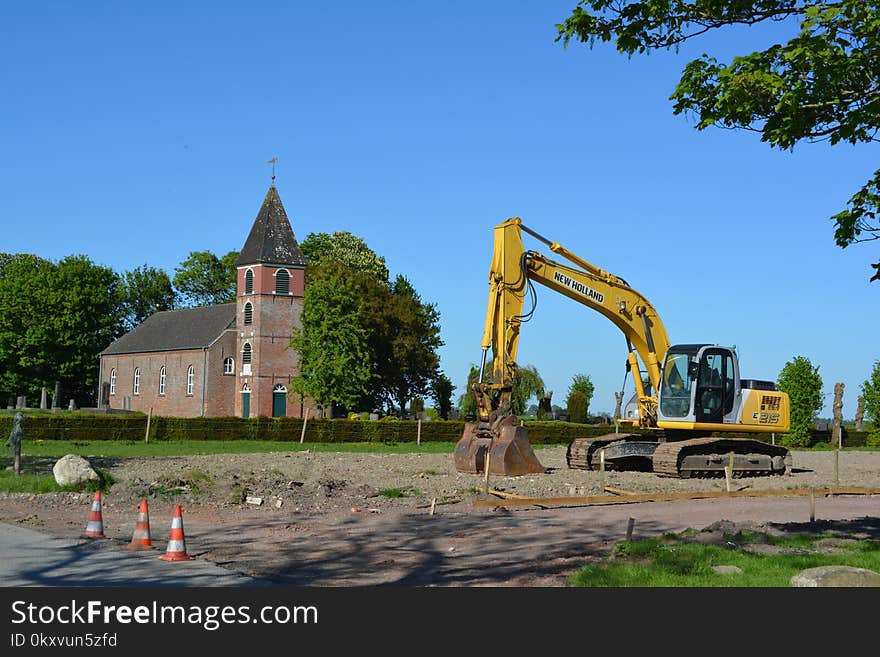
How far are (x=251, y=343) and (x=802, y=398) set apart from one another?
36143 millimetres

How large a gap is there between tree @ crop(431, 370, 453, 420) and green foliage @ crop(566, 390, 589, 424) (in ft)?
34.6

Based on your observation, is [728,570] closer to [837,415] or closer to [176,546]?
[176,546]

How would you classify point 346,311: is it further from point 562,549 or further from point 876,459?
point 562,549

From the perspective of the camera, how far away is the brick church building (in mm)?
68375

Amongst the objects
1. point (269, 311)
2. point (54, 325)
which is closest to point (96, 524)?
point (269, 311)

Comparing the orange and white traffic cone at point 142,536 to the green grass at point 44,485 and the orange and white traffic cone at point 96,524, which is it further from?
the green grass at point 44,485

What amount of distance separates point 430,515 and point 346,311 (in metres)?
46.1

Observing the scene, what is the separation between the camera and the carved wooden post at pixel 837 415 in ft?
169

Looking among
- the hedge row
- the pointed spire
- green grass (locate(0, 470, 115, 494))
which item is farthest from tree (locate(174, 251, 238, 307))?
green grass (locate(0, 470, 115, 494))

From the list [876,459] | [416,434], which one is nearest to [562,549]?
[876,459]

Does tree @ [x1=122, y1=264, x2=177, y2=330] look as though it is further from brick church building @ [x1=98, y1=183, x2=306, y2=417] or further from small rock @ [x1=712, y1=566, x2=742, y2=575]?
small rock @ [x1=712, y1=566, x2=742, y2=575]

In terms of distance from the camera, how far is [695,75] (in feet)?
34.9

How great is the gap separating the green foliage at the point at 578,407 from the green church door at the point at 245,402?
22.0 m

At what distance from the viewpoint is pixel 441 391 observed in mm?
76375
